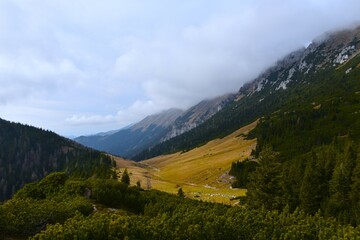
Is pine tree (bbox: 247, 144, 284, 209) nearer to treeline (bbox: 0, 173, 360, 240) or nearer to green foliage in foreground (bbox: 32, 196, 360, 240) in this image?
treeline (bbox: 0, 173, 360, 240)

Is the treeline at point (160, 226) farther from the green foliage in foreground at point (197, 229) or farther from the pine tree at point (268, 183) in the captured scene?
the pine tree at point (268, 183)

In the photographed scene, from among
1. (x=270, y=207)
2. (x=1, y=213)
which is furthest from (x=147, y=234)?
(x=270, y=207)

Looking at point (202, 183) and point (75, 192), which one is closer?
point (75, 192)

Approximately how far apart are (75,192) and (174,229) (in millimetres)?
38255

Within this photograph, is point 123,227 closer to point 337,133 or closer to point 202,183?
point 202,183

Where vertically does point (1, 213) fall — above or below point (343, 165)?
above

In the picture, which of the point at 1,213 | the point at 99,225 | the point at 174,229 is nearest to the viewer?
the point at 99,225

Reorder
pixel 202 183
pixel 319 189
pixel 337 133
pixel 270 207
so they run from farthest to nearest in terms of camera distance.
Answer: pixel 337 133 < pixel 202 183 < pixel 319 189 < pixel 270 207

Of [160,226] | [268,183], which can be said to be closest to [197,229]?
[160,226]

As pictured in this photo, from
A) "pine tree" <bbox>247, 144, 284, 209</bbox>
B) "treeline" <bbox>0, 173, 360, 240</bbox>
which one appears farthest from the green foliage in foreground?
"pine tree" <bbox>247, 144, 284, 209</bbox>

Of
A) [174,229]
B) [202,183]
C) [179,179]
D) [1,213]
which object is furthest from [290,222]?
[179,179]

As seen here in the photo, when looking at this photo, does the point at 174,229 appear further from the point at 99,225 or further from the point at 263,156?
the point at 263,156

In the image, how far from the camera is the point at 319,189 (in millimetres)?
63094

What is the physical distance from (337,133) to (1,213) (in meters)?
153
